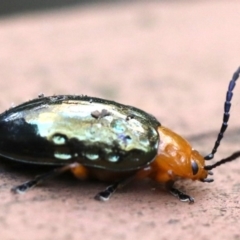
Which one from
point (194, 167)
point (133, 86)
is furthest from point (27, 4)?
point (194, 167)

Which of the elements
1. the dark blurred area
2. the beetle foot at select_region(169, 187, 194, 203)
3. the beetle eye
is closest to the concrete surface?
the beetle foot at select_region(169, 187, 194, 203)

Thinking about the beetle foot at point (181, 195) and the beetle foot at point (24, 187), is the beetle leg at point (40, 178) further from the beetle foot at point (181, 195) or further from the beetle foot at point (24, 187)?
the beetle foot at point (181, 195)

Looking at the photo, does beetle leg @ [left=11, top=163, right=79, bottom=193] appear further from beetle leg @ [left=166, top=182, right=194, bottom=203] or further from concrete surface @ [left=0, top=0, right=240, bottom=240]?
beetle leg @ [left=166, top=182, right=194, bottom=203]

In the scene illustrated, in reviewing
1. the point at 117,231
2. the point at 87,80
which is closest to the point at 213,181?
the point at 117,231

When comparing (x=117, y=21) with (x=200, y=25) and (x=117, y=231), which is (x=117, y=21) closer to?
(x=200, y=25)

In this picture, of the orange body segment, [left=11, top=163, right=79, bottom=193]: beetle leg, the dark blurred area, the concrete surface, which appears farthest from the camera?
the dark blurred area

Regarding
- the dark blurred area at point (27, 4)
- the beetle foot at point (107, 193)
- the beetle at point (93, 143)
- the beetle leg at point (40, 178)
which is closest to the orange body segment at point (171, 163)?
the beetle at point (93, 143)

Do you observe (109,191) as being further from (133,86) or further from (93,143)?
(133,86)
